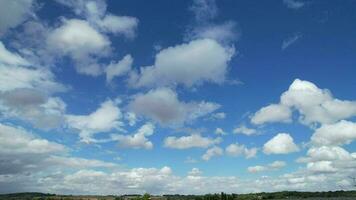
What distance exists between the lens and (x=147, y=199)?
7402 inches
